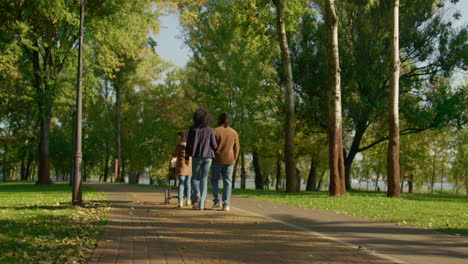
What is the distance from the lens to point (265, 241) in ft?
22.9

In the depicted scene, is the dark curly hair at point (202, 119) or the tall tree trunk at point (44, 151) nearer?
the dark curly hair at point (202, 119)

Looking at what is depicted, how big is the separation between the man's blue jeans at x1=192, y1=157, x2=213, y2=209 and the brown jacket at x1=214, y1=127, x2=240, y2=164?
0.76ft

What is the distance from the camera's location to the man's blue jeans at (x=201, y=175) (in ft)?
35.2

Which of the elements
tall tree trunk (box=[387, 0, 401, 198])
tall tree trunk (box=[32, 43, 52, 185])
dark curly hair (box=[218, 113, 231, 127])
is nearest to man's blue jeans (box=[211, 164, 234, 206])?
dark curly hair (box=[218, 113, 231, 127])

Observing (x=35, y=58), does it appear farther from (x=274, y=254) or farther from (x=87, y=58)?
(x=274, y=254)

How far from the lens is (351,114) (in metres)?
29.0

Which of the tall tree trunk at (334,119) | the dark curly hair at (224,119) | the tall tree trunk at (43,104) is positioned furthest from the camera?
the tall tree trunk at (43,104)

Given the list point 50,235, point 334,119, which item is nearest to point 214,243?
point 50,235

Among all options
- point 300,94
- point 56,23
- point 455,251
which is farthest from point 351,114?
point 455,251

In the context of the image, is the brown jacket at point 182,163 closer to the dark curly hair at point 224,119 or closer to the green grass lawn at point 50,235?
the dark curly hair at point 224,119

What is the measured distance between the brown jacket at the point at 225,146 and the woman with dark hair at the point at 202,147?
0.51 ft

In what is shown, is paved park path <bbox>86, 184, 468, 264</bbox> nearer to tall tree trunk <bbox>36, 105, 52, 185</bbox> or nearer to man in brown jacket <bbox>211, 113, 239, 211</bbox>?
man in brown jacket <bbox>211, 113, 239, 211</bbox>

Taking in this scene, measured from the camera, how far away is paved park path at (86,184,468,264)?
5.82 m

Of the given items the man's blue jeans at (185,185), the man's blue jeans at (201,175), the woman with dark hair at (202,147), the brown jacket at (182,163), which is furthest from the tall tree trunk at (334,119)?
the woman with dark hair at (202,147)
